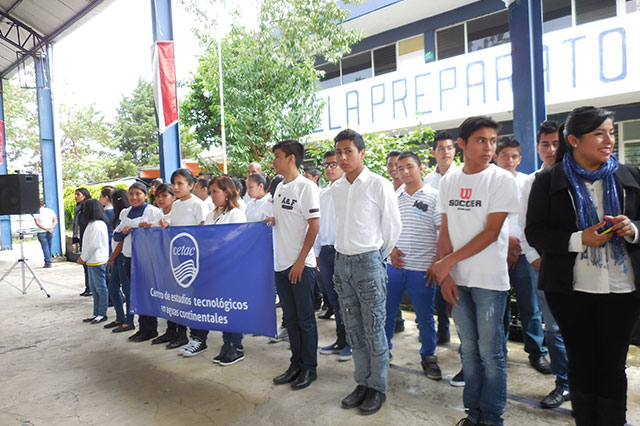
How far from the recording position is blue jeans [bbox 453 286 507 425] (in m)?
2.29

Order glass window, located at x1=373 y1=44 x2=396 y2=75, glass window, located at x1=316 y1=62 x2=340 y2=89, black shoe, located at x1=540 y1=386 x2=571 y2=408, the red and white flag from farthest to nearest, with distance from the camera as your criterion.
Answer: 1. glass window, located at x1=316 y1=62 x2=340 y2=89
2. glass window, located at x1=373 y1=44 x2=396 y2=75
3. the red and white flag
4. black shoe, located at x1=540 y1=386 x2=571 y2=408

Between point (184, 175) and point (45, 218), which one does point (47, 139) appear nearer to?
point (45, 218)

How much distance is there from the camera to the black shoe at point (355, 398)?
2824mm

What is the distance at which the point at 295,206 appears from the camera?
10.6ft

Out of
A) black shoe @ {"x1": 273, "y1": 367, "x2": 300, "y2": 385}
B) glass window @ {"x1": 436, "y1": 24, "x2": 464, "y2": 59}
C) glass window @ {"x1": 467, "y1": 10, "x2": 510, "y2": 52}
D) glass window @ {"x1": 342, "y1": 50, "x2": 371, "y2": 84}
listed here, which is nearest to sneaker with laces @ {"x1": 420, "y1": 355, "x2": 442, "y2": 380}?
black shoe @ {"x1": 273, "y1": 367, "x2": 300, "y2": 385}

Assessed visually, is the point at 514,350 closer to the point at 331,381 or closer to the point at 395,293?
the point at 395,293

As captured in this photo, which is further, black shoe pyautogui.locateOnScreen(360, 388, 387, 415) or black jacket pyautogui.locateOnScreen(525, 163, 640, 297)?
black shoe pyautogui.locateOnScreen(360, 388, 387, 415)

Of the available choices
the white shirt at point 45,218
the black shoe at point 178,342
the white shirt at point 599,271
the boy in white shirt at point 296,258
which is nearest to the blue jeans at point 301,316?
the boy in white shirt at point 296,258

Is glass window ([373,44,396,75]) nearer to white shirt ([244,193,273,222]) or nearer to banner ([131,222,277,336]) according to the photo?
white shirt ([244,193,273,222])

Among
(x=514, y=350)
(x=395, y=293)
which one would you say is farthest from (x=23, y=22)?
(x=514, y=350)

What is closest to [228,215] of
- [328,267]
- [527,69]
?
[328,267]

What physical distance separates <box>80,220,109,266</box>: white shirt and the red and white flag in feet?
6.00

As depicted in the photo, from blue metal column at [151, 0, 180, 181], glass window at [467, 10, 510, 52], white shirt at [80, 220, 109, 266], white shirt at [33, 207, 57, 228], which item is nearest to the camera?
white shirt at [80, 220, 109, 266]

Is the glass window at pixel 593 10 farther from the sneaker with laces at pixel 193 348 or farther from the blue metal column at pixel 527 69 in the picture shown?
the sneaker with laces at pixel 193 348
